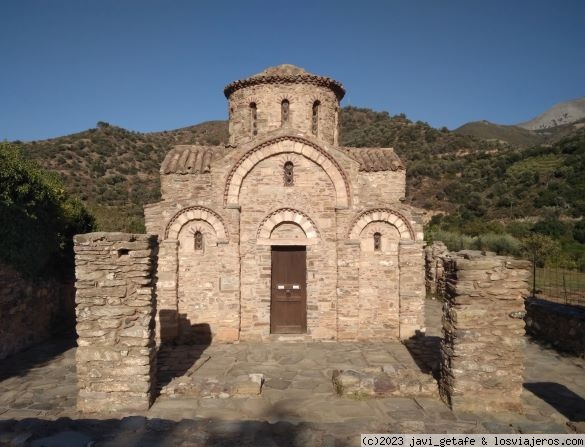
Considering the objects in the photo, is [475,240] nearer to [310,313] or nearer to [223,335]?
[310,313]

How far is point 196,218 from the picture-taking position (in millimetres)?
11039

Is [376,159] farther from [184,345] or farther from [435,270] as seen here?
[435,270]

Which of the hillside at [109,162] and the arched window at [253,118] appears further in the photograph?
the hillside at [109,162]

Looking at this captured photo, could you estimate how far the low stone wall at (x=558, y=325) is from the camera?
33.2 feet

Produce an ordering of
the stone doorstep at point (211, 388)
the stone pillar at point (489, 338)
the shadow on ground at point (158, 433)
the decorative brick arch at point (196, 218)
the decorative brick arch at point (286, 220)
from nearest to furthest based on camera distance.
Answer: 1. the shadow on ground at point (158, 433)
2. the stone pillar at point (489, 338)
3. the stone doorstep at point (211, 388)
4. the decorative brick arch at point (196, 218)
5. the decorative brick arch at point (286, 220)

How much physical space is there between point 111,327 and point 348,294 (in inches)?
258

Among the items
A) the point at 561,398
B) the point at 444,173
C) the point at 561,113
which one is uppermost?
the point at 561,113

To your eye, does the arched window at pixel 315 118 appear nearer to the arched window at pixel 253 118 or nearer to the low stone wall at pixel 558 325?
the arched window at pixel 253 118

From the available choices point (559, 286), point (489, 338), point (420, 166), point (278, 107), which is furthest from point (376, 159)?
point (420, 166)

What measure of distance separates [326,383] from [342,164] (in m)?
6.05

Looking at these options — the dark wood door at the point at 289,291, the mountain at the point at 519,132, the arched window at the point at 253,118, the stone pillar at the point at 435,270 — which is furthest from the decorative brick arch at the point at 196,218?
the mountain at the point at 519,132

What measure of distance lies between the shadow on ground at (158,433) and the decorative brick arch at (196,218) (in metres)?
5.70

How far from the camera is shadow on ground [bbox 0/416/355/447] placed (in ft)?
16.9

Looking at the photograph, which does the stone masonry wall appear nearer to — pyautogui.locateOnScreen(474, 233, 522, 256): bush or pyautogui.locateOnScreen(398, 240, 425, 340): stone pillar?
pyautogui.locateOnScreen(398, 240, 425, 340): stone pillar
